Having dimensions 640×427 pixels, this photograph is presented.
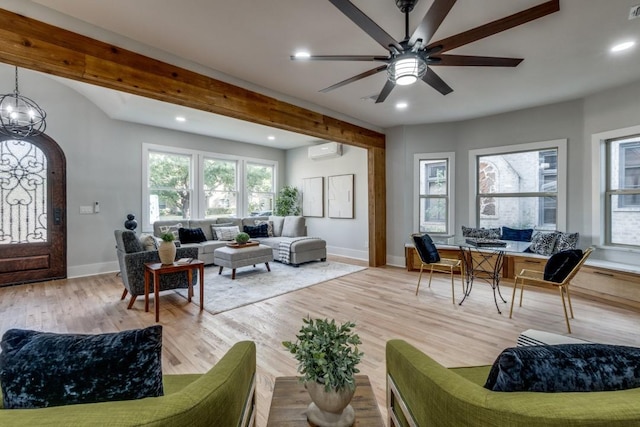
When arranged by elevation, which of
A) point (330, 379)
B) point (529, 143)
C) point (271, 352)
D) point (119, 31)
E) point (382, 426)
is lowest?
point (271, 352)

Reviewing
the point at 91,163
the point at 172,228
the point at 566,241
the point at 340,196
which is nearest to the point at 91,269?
the point at 172,228

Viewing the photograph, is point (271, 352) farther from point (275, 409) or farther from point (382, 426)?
point (382, 426)

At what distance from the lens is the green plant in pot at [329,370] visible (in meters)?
1.04

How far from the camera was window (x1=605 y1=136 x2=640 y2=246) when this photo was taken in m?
3.79

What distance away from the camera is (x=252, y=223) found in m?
6.93

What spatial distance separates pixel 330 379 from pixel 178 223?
18.3ft

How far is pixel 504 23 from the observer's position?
192 cm

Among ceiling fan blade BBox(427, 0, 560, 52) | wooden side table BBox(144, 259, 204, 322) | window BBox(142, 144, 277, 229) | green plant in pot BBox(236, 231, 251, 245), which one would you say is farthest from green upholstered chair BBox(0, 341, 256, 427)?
window BBox(142, 144, 277, 229)

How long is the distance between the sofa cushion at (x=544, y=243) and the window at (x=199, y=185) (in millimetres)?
5904

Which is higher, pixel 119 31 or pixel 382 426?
pixel 119 31

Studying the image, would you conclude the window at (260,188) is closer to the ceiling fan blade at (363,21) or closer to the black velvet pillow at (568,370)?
the ceiling fan blade at (363,21)

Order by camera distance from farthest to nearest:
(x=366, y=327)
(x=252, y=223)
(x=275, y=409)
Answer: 1. (x=252, y=223)
2. (x=366, y=327)
3. (x=275, y=409)

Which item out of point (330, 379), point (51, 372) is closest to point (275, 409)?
point (330, 379)

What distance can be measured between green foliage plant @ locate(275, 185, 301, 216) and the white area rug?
2130 millimetres
